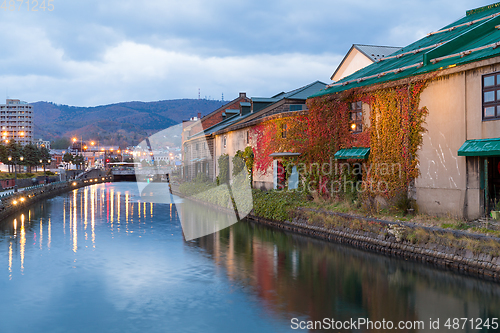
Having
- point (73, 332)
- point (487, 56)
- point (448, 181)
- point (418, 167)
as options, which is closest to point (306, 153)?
point (418, 167)

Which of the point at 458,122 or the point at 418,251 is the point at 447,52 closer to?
the point at 458,122

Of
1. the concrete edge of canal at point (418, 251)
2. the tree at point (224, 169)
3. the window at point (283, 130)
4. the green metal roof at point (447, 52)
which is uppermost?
the green metal roof at point (447, 52)

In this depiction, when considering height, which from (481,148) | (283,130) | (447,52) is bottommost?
(481,148)

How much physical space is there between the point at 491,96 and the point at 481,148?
6.58 ft

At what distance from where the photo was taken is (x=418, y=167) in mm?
19375

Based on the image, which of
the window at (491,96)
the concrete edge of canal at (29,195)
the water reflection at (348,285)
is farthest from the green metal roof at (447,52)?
the concrete edge of canal at (29,195)

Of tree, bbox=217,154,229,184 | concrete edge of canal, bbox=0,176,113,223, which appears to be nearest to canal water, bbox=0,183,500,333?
concrete edge of canal, bbox=0,176,113,223

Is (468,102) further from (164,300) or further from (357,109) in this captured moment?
(164,300)

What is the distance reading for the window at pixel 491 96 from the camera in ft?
52.4

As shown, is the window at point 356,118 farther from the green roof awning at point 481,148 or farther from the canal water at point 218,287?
the green roof awning at point 481,148

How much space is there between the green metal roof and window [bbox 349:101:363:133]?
42.7 inches

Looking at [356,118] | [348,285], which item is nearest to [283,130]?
[356,118]

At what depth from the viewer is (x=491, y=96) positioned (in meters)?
16.2

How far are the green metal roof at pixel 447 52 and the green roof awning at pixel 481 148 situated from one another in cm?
307
